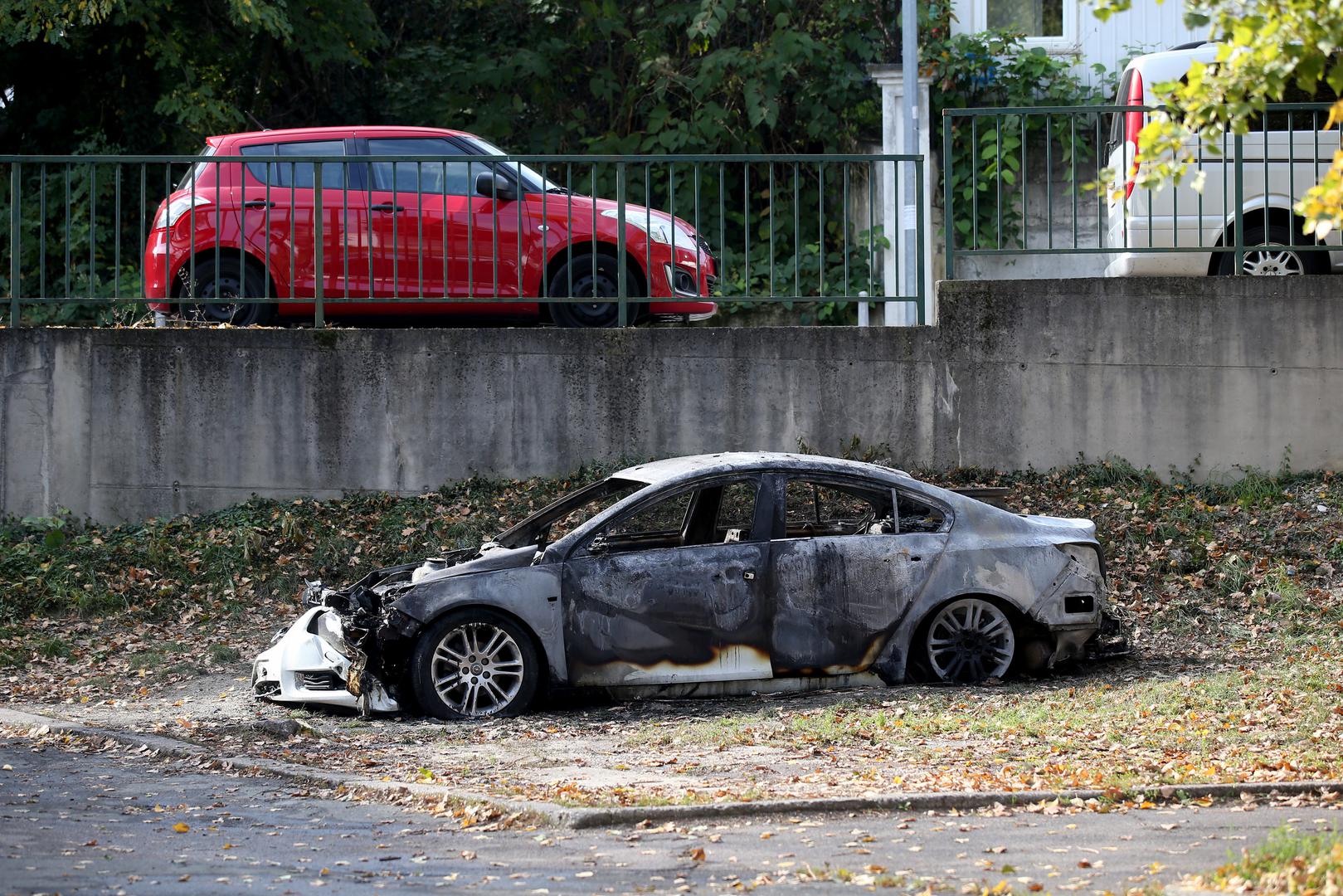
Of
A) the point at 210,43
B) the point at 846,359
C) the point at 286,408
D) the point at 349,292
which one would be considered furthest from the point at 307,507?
the point at 210,43

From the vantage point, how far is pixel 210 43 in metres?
19.9

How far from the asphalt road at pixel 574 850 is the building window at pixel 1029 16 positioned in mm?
15071

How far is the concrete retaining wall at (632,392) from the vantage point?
41.6ft

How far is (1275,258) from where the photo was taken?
13.0 metres

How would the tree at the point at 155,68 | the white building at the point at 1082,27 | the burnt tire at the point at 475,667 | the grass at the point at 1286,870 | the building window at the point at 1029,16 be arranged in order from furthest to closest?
the building window at the point at 1029,16
the tree at the point at 155,68
the white building at the point at 1082,27
the burnt tire at the point at 475,667
the grass at the point at 1286,870

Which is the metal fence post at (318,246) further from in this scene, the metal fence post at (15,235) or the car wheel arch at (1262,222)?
the car wheel arch at (1262,222)

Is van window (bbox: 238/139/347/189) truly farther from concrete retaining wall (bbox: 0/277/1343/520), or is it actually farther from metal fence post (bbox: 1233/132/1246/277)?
metal fence post (bbox: 1233/132/1246/277)

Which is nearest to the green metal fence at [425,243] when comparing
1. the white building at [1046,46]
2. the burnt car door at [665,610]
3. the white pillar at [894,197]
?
the white pillar at [894,197]

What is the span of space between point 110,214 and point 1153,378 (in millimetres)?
10707

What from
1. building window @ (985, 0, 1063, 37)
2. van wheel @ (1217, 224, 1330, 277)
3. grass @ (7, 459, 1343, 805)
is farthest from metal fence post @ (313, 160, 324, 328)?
building window @ (985, 0, 1063, 37)

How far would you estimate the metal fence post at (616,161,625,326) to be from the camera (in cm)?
1284

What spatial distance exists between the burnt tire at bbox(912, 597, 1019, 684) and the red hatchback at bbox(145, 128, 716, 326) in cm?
451

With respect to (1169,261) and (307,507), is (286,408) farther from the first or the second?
(1169,261)

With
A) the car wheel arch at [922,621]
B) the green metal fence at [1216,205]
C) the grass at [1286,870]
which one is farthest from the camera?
the green metal fence at [1216,205]
